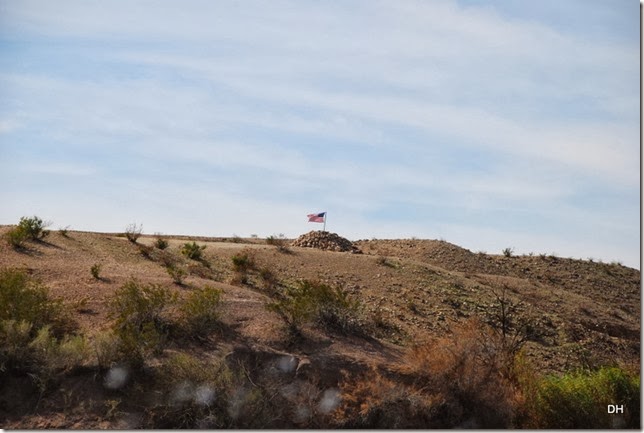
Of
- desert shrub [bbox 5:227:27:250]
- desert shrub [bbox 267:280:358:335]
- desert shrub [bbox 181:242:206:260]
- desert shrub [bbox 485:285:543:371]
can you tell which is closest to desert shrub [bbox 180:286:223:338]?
desert shrub [bbox 267:280:358:335]

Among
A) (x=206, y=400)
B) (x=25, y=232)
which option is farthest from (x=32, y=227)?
(x=206, y=400)

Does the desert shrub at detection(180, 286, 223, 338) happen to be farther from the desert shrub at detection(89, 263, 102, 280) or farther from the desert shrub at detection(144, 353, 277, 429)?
the desert shrub at detection(89, 263, 102, 280)

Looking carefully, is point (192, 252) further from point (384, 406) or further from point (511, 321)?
point (384, 406)

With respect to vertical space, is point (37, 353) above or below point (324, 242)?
below

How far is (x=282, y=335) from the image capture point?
2289 cm

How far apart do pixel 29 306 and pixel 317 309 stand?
7.46m

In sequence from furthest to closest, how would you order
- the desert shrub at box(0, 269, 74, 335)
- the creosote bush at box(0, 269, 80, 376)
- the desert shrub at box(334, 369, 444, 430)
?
1. the desert shrub at box(0, 269, 74, 335)
2. the desert shrub at box(334, 369, 444, 430)
3. the creosote bush at box(0, 269, 80, 376)

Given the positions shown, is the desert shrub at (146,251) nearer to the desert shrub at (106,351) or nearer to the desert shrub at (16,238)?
the desert shrub at (16,238)

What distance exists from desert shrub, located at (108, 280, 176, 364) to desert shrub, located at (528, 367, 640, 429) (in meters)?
9.15

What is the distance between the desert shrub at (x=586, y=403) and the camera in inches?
835

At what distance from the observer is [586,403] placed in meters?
21.4

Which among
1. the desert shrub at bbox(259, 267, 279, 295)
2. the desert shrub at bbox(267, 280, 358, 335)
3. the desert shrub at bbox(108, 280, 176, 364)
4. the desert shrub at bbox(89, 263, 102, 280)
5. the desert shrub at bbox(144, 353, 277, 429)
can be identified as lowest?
the desert shrub at bbox(144, 353, 277, 429)

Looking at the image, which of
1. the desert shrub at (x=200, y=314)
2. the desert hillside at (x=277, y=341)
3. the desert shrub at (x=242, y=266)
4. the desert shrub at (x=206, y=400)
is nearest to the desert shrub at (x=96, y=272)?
the desert hillside at (x=277, y=341)

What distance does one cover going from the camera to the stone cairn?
44.6 metres
